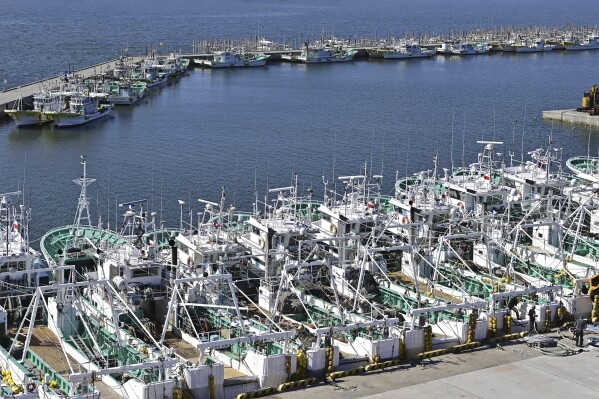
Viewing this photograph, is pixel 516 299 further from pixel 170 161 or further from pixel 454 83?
pixel 454 83

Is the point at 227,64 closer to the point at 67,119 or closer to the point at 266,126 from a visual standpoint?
the point at 266,126

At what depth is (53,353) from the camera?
32031mm

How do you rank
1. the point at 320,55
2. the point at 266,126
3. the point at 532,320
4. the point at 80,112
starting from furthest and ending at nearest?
the point at 320,55 → the point at 80,112 → the point at 266,126 → the point at 532,320

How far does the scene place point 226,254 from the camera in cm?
3728

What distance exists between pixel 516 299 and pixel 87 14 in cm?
15688

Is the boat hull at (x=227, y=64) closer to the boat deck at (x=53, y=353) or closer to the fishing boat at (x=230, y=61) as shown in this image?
the fishing boat at (x=230, y=61)

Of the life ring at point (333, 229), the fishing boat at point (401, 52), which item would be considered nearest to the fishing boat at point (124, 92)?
the fishing boat at point (401, 52)

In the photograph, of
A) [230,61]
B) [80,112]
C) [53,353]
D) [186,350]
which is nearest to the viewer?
[53,353]

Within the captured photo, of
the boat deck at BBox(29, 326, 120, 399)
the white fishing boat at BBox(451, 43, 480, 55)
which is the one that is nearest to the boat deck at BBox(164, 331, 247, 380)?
the boat deck at BBox(29, 326, 120, 399)

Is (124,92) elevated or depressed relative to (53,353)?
elevated

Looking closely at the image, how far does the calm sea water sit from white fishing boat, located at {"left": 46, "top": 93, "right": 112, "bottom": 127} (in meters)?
0.93

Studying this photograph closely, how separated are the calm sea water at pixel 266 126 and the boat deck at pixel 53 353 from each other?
36.7 feet

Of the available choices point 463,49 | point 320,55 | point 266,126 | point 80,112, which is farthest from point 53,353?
point 463,49

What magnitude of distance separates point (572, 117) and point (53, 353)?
59.7 meters
